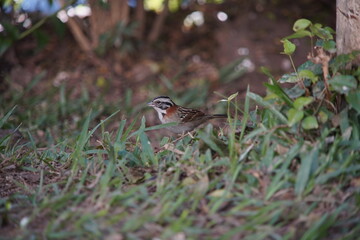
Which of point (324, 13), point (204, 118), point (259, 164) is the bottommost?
point (324, 13)

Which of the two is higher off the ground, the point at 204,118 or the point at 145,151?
the point at 145,151

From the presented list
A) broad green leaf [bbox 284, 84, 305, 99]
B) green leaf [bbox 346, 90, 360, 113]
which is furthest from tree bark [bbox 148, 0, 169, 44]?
green leaf [bbox 346, 90, 360, 113]

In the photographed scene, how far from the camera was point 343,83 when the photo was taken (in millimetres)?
3803

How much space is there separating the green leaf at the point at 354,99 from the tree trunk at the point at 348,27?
37 centimetres

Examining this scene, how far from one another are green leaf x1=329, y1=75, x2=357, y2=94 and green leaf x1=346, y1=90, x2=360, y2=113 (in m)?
0.04

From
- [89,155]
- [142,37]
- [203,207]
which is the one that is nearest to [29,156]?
[89,155]

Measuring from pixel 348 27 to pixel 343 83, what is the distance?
637 mm

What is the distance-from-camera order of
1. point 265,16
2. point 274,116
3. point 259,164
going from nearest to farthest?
point 259,164, point 274,116, point 265,16

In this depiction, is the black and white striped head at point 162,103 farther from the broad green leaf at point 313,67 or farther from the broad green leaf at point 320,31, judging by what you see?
the broad green leaf at point 320,31

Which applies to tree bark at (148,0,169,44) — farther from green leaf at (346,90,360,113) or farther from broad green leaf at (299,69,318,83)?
green leaf at (346,90,360,113)

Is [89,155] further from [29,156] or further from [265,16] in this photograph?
[265,16]

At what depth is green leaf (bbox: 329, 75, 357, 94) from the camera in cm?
379

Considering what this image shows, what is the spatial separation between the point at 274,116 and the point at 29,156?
2190 mm

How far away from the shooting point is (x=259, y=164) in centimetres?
381
